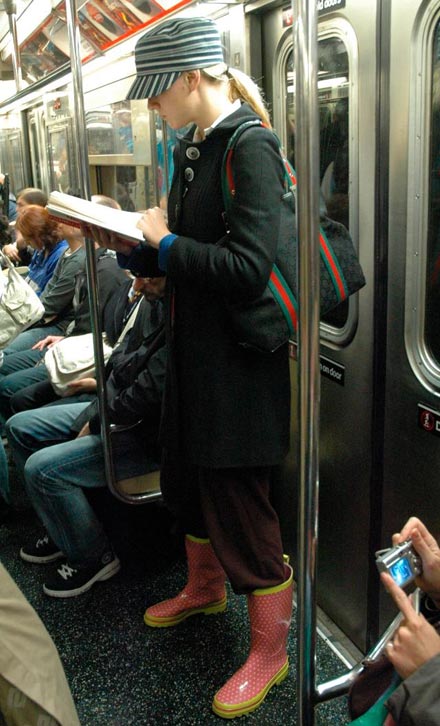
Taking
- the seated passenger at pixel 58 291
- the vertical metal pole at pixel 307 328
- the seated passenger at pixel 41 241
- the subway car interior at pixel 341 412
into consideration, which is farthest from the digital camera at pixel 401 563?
the seated passenger at pixel 41 241

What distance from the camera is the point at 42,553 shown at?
3.17 meters

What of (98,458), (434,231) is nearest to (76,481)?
(98,458)

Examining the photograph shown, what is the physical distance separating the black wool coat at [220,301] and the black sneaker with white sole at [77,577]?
1012mm

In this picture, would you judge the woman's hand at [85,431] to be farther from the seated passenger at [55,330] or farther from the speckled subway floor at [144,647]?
the seated passenger at [55,330]

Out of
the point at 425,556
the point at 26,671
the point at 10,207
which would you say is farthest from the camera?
the point at 10,207

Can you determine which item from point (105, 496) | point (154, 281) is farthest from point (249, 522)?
point (105, 496)

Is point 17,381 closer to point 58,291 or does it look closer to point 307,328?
point 58,291

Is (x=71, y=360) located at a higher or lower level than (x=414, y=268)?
lower

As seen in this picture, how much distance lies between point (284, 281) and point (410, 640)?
0.90 metres

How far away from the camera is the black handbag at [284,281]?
1.84 m

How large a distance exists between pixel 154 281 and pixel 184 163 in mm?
660

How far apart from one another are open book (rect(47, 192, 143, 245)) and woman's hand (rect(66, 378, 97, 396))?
1.31 m

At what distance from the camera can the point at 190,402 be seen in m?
2.07

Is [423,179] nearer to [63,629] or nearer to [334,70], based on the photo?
[334,70]
